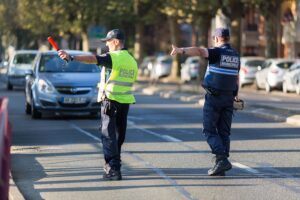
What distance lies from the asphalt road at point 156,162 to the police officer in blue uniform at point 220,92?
352 millimetres

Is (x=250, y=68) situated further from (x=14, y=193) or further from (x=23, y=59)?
(x=14, y=193)

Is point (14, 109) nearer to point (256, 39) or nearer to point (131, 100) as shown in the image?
point (131, 100)

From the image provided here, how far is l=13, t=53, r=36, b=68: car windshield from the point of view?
125 ft

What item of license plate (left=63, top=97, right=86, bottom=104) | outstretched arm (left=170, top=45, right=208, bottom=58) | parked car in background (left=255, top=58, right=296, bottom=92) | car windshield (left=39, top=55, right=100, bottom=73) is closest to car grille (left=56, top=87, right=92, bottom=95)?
license plate (left=63, top=97, right=86, bottom=104)

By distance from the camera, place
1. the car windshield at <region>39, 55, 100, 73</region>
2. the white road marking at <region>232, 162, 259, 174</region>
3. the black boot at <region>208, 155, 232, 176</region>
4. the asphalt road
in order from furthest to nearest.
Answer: the car windshield at <region>39, 55, 100, 73</region>, the white road marking at <region>232, 162, 259, 174</region>, the black boot at <region>208, 155, 232, 176</region>, the asphalt road

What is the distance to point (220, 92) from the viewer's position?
10.6 metres

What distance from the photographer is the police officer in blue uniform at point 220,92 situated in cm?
1052

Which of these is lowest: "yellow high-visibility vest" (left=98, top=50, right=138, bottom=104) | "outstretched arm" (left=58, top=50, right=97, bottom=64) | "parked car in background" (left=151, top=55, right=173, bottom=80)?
"parked car in background" (left=151, top=55, right=173, bottom=80)

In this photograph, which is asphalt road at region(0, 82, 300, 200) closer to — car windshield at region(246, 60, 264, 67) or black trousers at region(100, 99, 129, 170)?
black trousers at region(100, 99, 129, 170)

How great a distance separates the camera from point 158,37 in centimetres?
8862

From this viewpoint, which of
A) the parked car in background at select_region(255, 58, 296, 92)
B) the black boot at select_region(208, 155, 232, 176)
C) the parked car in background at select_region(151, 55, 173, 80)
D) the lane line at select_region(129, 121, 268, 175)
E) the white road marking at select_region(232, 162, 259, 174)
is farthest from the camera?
the parked car in background at select_region(151, 55, 173, 80)

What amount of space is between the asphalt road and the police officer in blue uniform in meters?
0.35

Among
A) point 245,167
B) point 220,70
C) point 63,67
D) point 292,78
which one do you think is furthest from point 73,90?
point 292,78

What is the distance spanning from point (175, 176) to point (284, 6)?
4533 cm
